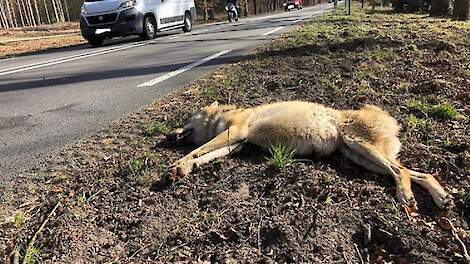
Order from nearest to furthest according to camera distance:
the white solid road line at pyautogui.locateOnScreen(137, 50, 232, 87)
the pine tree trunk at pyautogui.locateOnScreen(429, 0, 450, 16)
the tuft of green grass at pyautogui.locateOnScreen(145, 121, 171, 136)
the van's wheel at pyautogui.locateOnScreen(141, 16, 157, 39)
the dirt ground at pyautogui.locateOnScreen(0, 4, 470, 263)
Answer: the dirt ground at pyautogui.locateOnScreen(0, 4, 470, 263) < the tuft of green grass at pyautogui.locateOnScreen(145, 121, 171, 136) < the white solid road line at pyautogui.locateOnScreen(137, 50, 232, 87) < the van's wheel at pyautogui.locateOnScreen(141, 16, 157, 39) < the pine tree trunk at pyautogui.locateOnScreen(429, 0, 450, 16)

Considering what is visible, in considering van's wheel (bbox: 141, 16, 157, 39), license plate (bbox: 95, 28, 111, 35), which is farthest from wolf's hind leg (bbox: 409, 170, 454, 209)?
van's wheel (bbox: 141, 16, 157, 39)

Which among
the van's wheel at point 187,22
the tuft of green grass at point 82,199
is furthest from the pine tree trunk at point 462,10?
the tuft of green grass at point 82,199

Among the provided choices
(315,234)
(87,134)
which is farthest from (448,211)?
(87,134)

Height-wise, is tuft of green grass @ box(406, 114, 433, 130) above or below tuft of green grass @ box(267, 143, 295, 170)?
below

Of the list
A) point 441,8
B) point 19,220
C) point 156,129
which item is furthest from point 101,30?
point 441,8

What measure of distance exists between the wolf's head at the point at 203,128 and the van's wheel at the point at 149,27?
36.2ft

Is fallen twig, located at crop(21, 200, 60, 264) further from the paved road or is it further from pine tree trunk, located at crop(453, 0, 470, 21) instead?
pine tree trunk, located at crop(453, 0, 470, 21)

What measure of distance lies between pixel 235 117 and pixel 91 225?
1641 mm

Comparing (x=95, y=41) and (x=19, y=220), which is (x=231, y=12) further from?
(x=19, y=220)

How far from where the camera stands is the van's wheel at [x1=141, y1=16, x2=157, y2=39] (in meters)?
14.3

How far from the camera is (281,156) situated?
3221 mm

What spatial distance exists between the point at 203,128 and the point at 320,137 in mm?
1174

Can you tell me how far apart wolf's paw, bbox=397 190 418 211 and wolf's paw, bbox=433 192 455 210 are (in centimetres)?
14

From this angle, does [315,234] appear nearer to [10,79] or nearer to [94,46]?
[10,79]
